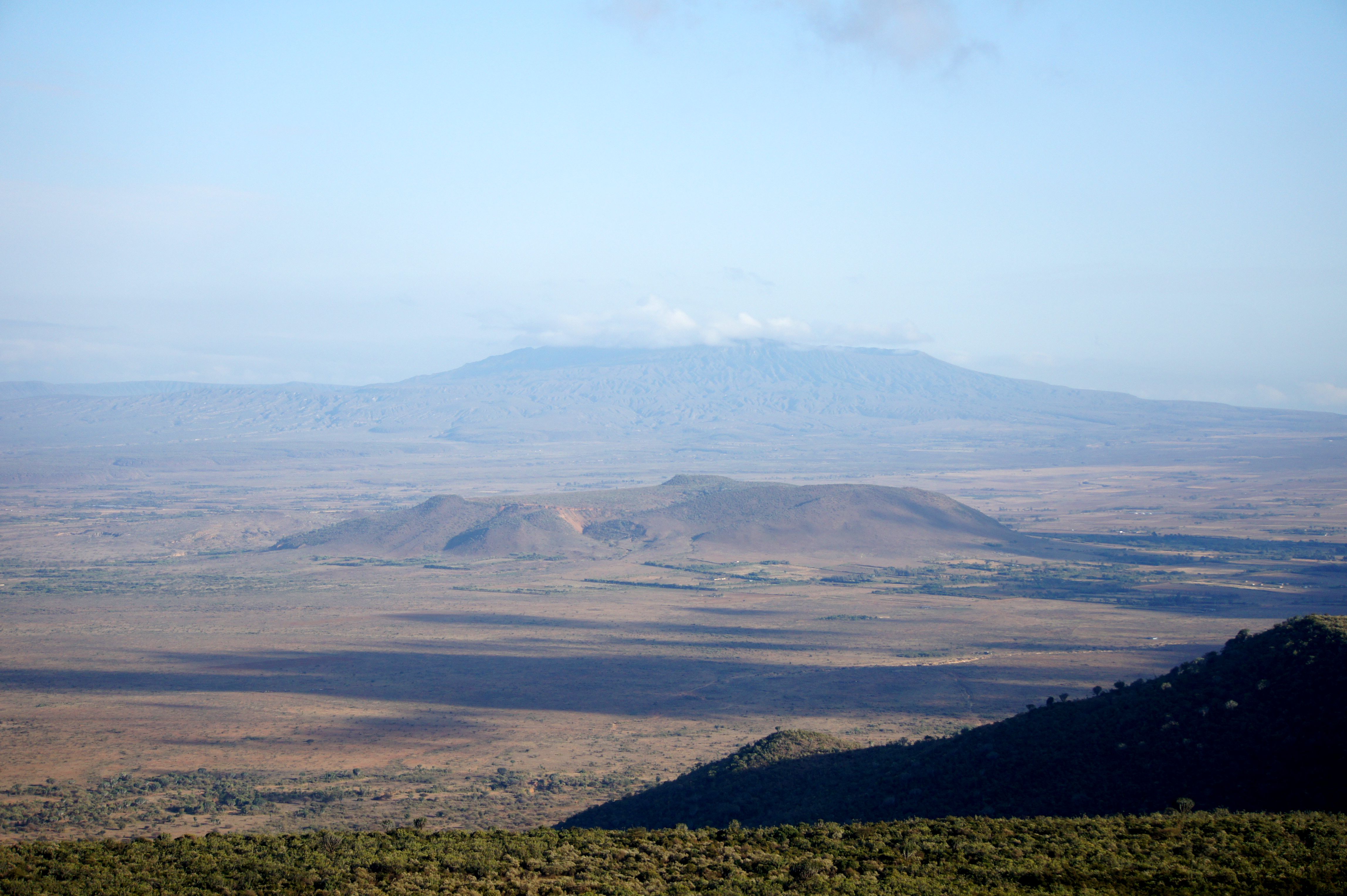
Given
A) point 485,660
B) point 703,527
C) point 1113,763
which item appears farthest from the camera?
point 703,527

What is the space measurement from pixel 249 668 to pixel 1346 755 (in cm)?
5374

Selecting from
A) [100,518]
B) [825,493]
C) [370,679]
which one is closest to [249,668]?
[370,679]

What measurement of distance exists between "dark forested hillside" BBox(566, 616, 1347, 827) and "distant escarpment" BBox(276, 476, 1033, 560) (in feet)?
258

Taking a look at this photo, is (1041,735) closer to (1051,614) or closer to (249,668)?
(249,668)

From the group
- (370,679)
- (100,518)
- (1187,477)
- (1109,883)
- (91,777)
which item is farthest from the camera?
(1187,477)

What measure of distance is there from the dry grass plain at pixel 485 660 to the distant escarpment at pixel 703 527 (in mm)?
6625

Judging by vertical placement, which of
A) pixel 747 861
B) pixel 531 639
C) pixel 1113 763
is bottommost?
A: pixel 531 639

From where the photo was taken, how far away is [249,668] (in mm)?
60406

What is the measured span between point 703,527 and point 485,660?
A: 2386 inches

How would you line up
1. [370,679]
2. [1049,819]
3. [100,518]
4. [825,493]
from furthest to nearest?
[100,518] < [825,493] < [370,679] < [1049,819]

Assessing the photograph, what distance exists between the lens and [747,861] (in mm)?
18969

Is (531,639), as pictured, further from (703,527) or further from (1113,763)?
(703,527)

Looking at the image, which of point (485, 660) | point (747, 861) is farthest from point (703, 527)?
point (747, 861)

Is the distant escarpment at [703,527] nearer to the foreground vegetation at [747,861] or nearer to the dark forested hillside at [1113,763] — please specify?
the dark forested hillside at [1113,763]
